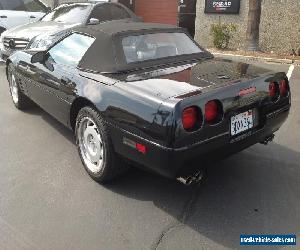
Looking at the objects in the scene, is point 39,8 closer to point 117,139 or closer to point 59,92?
A: point 59,92

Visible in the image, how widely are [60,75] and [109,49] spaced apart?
680mm

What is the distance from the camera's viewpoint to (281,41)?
1137 centimetres

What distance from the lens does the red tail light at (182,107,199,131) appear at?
2.82 m

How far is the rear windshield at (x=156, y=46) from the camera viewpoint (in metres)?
3.82

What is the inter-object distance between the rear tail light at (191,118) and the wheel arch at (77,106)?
41.8 inches

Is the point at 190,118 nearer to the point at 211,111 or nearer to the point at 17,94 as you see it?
the point at 211,111

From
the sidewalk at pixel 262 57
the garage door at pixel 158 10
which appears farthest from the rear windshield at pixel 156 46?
the garage door at pixel 158 10

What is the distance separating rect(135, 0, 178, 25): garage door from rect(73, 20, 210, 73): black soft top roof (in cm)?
1038

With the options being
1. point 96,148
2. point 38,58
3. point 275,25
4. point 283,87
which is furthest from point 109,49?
point 275,25

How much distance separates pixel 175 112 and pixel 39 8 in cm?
976

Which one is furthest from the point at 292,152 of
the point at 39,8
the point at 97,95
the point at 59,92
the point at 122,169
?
the point at 39,8

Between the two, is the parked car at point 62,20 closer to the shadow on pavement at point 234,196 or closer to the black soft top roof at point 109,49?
the black soft top roof at point 109,49

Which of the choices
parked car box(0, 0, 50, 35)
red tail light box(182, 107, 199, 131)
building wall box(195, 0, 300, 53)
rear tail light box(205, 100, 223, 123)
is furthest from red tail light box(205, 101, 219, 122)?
building wall box(195, 0, 300, 53)

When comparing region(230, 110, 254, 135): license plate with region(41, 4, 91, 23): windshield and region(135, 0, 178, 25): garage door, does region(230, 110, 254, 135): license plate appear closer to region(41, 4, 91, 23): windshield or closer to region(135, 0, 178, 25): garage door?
region(41, 4, 91, 23): windshield
